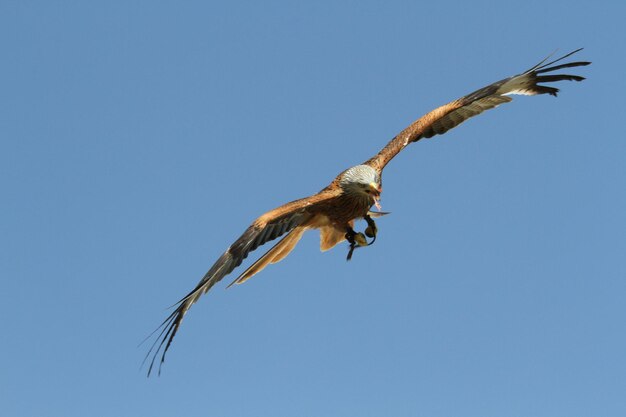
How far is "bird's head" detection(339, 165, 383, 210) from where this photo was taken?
37.4ft

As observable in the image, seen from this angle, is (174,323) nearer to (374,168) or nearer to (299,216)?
(299,216)

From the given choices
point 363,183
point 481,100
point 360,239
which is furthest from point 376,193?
point 481,100

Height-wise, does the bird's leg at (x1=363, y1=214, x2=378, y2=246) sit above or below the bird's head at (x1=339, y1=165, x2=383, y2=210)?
below

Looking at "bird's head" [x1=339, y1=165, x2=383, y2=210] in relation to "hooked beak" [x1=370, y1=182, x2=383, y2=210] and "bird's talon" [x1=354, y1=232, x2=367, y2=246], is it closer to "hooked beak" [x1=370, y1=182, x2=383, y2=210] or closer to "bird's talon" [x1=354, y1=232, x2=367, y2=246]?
"hooked beak" [x1=370, y1=182, x2=383, y2=210]

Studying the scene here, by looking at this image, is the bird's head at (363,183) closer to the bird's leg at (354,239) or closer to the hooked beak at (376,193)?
the hooked beak at (376,193)

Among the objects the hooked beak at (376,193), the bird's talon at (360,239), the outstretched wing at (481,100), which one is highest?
the outstretched wing at (481,100)

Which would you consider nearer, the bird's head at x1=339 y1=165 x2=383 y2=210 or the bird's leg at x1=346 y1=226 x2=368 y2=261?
the bird's head at x1=339 y1=165 x2=383 y2=210

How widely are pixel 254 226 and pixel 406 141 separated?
2.62 meters

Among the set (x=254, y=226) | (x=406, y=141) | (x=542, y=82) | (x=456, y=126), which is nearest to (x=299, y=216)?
(x=254, y=226)

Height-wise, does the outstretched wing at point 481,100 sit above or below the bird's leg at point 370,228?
above

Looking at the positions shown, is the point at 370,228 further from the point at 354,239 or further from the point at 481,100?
Result: the point at 481,100

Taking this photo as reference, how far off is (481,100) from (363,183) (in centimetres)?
311

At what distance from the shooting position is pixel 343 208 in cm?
1180

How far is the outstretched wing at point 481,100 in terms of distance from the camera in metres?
13.2
